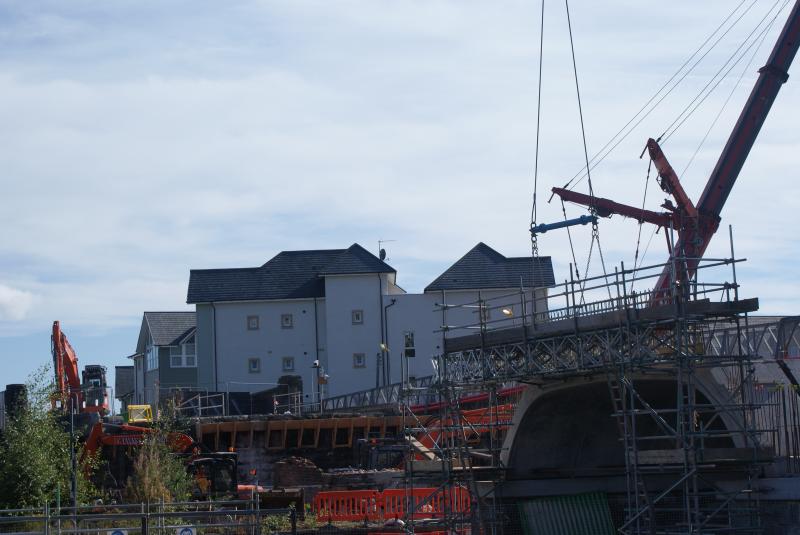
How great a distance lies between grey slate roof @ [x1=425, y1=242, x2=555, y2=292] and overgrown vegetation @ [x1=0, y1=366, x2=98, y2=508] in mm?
38981

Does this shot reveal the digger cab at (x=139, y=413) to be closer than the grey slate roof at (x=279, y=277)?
Yes

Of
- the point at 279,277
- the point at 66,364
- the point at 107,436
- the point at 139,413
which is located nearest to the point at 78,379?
the point at 66,364

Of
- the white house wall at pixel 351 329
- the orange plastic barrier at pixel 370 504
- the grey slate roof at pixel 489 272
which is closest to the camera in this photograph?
the orange plastic barrier at pixel 370 504

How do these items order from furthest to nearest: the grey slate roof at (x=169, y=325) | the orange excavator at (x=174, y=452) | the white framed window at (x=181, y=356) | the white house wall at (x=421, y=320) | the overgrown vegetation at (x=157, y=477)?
the grey slate roof at (x=169, y=325), the white framed window at (x=181, y=356), the white house wall at (x=421, y=320), the orange excavator at (x=174, y=452), the overgrown vegetation at (x=157, y=477)

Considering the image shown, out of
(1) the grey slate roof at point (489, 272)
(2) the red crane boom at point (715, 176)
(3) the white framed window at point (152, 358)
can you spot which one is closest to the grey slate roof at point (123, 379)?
(3) the white framed window at point (152, 358)

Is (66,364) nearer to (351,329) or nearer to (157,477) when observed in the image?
(157,477)

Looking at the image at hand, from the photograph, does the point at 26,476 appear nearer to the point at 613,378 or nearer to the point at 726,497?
the point at 613,378

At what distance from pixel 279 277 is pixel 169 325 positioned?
11.2 meters

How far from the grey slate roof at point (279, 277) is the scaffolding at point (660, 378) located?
43.0 metres

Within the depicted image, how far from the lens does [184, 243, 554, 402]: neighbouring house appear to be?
2753 inches

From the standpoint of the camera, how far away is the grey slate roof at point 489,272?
7181cm

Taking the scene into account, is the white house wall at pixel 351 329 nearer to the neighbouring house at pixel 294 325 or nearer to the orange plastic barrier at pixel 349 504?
the neighbouring house at pixel 294 325

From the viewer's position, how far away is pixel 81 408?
42219mm

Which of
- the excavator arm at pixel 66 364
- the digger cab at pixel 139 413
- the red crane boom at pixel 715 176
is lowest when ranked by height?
the digger cab at pixel 139 413
